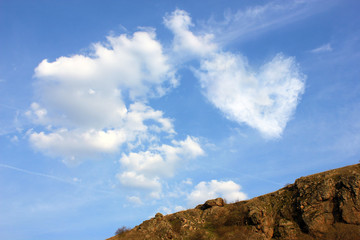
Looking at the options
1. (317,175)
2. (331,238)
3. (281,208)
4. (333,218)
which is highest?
(317,175)

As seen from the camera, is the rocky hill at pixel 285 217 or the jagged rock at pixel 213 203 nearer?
the rocky hill at pixel 285 217

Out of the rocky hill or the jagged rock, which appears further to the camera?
the jagged rock

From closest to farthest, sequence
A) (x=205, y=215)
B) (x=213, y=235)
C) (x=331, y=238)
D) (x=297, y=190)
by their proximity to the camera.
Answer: (x=331, y=238) → (x=213, y=235) → (x=297, y=190) → (x=205, y=215)

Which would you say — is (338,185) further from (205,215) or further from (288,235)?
(205,215)

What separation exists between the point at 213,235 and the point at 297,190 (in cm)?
1425

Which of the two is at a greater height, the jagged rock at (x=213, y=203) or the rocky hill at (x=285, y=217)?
the jagged rock at (x=213, y=203)

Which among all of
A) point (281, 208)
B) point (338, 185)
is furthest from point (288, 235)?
point (338, 185)

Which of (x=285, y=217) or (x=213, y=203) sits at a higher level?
(x=213, y=203)

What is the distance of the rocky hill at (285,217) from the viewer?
3212cm

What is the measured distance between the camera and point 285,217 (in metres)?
35.6

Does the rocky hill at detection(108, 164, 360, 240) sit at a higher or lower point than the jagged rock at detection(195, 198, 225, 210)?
lower

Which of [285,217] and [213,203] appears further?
[213,203]

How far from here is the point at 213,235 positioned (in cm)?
3562

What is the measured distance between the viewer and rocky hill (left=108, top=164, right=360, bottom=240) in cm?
3212
